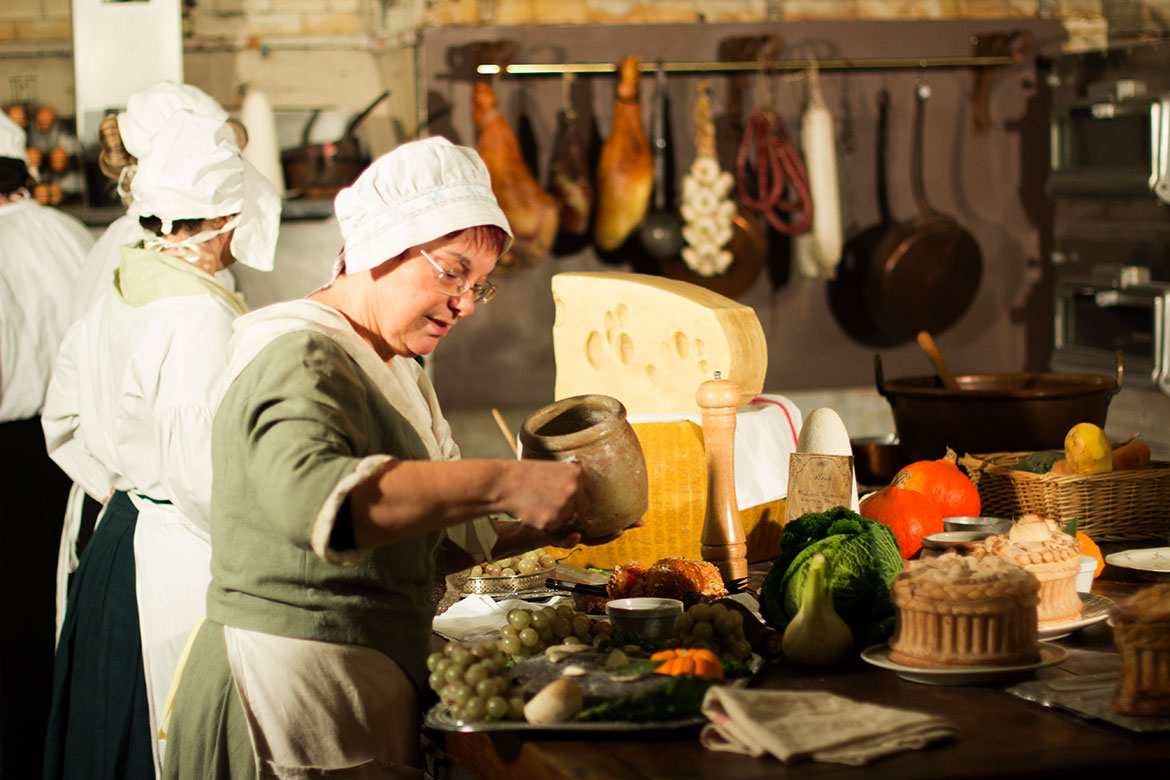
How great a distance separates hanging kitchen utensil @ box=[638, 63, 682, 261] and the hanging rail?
114 millimetres

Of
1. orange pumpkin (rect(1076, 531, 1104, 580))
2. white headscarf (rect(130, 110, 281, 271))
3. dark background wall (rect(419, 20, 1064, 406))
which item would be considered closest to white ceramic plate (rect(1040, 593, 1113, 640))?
orange pumpkin (rect(1076, 531, 1104, 580))

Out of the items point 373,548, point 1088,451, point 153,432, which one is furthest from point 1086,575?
point 153,432

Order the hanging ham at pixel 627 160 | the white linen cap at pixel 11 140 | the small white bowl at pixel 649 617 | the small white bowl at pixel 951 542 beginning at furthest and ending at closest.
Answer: the hanging ham at pixel 627 160 → the white linen cap at pixel 11 140 → the small white bowl at pixel 951 542 → the small white bowl at pixel 649 617

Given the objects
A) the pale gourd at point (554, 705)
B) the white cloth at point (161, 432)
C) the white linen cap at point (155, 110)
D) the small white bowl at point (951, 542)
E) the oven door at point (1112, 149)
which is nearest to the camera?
the pale gourd at point (554, 705)

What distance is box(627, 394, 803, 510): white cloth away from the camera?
243cm

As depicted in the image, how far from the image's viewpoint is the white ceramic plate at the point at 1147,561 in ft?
7.10

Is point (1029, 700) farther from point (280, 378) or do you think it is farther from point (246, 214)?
point (246, 214)

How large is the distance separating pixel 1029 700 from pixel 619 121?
331cm

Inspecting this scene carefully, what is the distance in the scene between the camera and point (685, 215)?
4.53m

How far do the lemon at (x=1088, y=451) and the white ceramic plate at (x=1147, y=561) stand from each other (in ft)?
0.58

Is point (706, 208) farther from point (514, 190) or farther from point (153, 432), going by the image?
point (153, 432)

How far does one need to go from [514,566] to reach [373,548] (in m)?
0.68

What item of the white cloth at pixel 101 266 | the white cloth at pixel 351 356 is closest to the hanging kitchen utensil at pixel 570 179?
the white cloth at pixel 101 266

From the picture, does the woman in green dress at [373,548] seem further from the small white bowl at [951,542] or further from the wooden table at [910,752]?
the small white bowl at [951,542]
